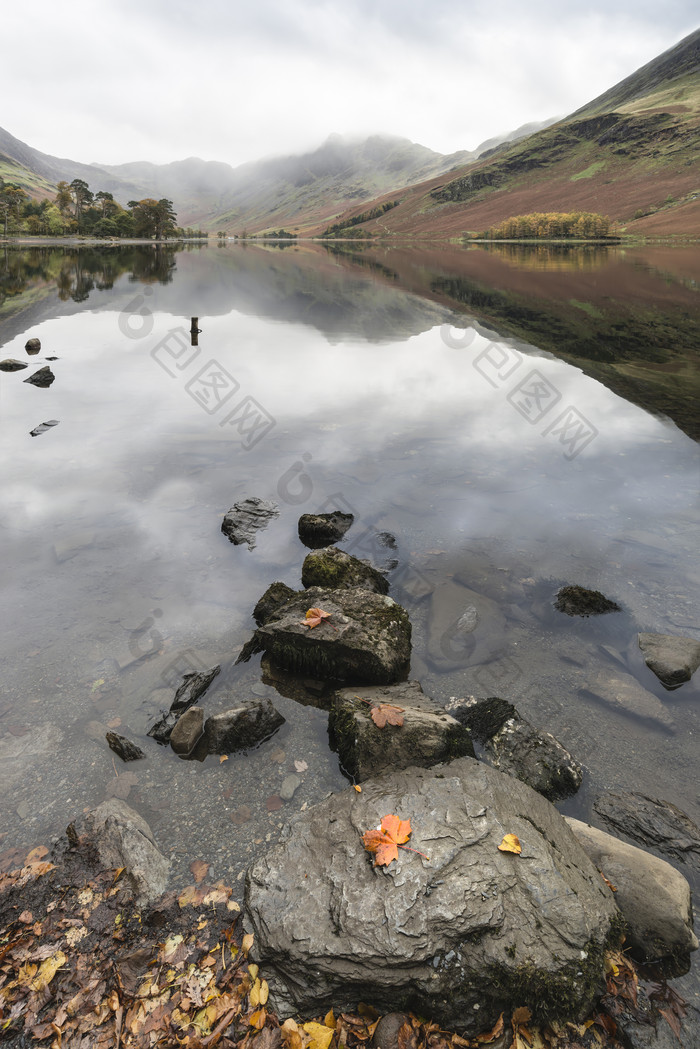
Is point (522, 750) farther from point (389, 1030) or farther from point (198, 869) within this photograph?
point (198, 869)

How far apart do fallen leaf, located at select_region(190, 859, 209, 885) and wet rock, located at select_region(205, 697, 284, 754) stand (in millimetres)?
1429

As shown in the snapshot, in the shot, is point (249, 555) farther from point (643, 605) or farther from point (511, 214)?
point (511, 214)

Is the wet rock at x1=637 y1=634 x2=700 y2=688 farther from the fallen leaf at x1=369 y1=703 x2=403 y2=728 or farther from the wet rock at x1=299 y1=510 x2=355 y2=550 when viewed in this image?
the wet rock at x1=299 y1=510 x2=355 y2=550

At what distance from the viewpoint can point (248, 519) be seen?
12.1 m

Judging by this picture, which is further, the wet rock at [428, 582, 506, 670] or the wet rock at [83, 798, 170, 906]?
the wet rock at [428, 582, 506, 670]

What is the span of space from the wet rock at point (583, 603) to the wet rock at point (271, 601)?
4.89 metres

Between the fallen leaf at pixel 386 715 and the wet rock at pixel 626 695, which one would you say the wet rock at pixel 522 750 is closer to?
the fallen leaf at pixel 386 715

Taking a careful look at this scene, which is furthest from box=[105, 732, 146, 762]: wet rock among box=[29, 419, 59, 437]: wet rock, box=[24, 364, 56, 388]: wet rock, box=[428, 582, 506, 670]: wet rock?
box=[24, 364, 56, 388]: wet rock

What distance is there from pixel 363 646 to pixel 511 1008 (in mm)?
4270

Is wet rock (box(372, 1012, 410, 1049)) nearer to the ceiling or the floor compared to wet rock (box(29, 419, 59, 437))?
nearer to the floor

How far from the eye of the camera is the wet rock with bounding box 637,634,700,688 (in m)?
7.55

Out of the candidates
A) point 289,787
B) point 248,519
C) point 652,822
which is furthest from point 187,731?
point 248,519

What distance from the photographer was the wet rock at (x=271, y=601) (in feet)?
29.1

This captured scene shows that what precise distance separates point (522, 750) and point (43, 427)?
744 inches
